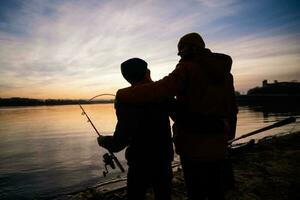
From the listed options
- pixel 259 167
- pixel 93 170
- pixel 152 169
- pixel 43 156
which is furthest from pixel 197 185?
pixel 43 156

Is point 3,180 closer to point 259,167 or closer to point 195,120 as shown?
point 259,167

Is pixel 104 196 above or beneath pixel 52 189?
above

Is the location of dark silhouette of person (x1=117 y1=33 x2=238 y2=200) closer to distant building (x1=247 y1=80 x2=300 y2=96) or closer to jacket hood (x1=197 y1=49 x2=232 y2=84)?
jacket hood (x1=197 y1=49 x2=232 y2=84)

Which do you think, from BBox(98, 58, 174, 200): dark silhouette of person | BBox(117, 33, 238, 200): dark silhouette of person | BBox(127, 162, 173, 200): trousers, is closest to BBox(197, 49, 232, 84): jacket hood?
BBox(117, 33, 238, 200): dark silhouette of person

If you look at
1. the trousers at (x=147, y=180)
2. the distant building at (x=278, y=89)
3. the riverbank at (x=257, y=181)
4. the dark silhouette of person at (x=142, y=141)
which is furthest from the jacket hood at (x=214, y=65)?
the distant building at (x=278, y=89)

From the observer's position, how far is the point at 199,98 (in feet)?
9.00

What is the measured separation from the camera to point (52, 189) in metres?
12.1

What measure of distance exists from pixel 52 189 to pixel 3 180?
3.63m

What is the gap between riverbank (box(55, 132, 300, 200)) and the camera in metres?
6.93

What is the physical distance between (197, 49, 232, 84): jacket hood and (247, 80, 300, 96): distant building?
147386mm

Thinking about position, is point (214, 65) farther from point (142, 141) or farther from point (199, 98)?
point (142, 141)

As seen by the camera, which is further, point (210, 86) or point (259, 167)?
point (259, 167)

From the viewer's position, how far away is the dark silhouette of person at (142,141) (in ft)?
10.3

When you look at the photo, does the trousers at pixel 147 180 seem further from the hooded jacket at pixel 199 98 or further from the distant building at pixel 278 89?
the distant building at pixel 278 89
